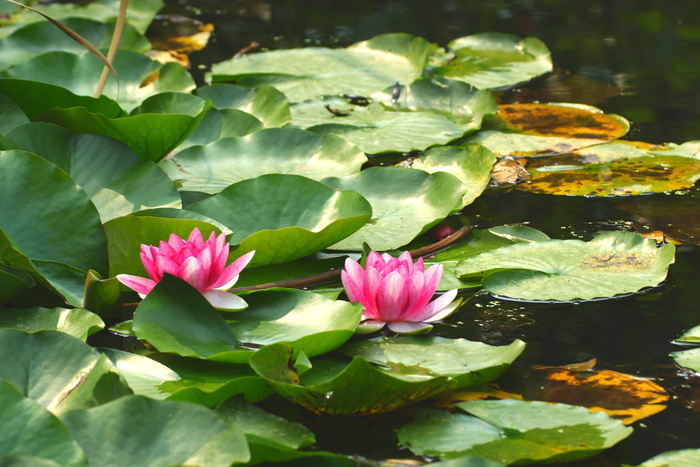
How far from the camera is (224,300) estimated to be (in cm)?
121

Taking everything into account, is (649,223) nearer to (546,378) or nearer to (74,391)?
(546,378)

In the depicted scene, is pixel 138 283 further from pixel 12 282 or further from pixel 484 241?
pixel 484 241

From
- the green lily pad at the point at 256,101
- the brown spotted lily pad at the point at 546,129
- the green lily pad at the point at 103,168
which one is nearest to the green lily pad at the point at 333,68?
the green lily pad at the point at 256,101

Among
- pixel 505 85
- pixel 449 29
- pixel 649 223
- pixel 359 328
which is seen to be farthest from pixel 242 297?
pixel 449 29

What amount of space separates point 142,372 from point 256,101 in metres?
1.26

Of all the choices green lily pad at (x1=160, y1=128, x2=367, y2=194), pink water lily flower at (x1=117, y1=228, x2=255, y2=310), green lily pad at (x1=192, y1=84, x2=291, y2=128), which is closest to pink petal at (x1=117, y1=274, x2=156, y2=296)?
pink water lily flower at (x1=117, y1=228, x2=255, y2=310)

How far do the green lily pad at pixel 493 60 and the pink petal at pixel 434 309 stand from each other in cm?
156

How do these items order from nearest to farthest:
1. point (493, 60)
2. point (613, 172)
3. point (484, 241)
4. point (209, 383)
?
point (209, 383) → point (484, 241) → point (613, 172) → point (493, 60)

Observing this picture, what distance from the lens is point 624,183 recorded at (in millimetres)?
1822

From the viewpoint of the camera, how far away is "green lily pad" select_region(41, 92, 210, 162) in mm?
1537

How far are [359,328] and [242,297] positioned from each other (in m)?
0.20

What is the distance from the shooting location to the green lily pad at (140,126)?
5.04 feet

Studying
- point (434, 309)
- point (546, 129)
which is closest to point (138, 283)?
point (434, 309)

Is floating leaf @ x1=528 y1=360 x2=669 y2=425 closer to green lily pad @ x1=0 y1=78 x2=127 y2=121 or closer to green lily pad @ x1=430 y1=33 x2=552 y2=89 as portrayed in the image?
green lily pad @ x1=0 y1=78 x2=127 y2=121
